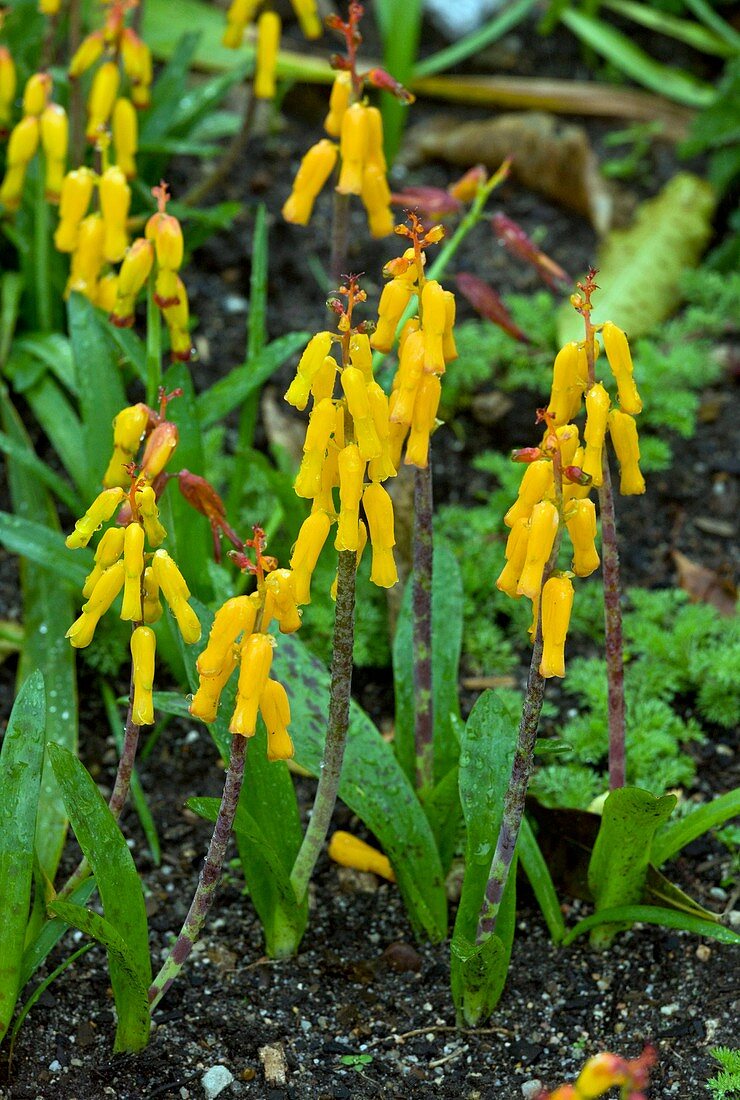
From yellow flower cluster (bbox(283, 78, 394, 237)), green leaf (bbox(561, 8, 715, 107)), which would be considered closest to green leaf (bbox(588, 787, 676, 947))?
yellow flower cluster (bbox(283, 78, 394, 237))

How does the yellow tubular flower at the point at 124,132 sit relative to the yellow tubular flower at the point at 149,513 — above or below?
above

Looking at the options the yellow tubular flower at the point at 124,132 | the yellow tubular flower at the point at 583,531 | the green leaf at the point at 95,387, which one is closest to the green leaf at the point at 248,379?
the green leaf at the point at 95,387

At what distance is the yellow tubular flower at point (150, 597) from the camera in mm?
2934

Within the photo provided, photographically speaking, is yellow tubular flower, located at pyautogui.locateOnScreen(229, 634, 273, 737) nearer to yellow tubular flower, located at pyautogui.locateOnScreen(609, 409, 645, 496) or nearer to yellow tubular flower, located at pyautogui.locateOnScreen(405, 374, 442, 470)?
yellow tubular flower, located at pyautogui.locateOnScreen(405, 374, 442, 470)

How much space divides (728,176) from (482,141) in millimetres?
1220

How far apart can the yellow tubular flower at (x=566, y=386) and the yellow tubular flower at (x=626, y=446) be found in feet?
0.27

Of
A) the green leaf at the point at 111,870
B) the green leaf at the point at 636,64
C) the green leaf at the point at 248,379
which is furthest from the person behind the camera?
the green leaf at the point at 636,64

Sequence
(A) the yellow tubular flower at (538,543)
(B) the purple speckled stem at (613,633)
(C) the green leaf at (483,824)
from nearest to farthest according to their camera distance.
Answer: (A) the yellow tubular flower at (538,543)
(B) the purple speckled stem at (613,633)
(C) the green leaf at (483,824)

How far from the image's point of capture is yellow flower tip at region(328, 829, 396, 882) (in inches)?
151

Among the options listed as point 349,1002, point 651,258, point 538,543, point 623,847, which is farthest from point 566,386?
point 651,258

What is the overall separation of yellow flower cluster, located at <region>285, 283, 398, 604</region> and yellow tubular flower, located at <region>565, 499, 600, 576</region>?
35cm

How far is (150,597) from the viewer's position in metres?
2.95

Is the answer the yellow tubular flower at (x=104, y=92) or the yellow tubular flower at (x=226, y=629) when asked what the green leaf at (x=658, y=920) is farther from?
the yellow tubular flower at (x=104, y=92)

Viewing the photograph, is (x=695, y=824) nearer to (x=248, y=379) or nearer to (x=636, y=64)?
(x=248, y=379)
